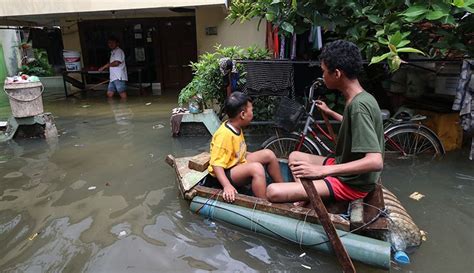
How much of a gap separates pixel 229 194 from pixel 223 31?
23.8ft

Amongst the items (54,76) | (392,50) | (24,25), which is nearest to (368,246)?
(392,50)

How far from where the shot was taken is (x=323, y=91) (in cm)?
635

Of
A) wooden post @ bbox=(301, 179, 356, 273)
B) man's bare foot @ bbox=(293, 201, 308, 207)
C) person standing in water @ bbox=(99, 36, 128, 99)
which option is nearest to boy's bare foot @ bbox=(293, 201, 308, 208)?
man's bare foot @ bbox=(293, 201, 308, 207)

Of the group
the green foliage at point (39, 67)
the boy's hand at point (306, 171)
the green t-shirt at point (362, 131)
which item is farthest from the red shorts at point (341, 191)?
the green foliage at point (39, 67)

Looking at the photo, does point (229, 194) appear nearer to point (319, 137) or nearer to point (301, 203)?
point (301, 203)

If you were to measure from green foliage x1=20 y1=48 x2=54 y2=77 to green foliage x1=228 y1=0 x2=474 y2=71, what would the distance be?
13994 millimetres

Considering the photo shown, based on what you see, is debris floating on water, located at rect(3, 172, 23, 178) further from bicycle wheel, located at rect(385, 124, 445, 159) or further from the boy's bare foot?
bicycle wheel, located at rect(385, 124, 445, 159)

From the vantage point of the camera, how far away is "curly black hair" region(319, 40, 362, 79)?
8.80 feet

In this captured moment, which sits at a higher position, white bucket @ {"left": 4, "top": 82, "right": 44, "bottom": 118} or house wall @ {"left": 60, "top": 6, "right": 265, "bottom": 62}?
house wall @ {"left": 60, "top": 6, "right": 265, "bottom": 62}

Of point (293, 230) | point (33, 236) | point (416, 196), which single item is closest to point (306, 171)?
point (293, 230)

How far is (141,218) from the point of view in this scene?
13.0 feet

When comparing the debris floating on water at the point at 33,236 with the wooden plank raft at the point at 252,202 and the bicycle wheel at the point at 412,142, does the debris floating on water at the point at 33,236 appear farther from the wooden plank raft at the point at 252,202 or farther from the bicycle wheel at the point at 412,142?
the bicycle wheel at the point at 412,142

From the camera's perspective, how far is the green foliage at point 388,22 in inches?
165

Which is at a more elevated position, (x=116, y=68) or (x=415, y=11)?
(x=415, y=11)
